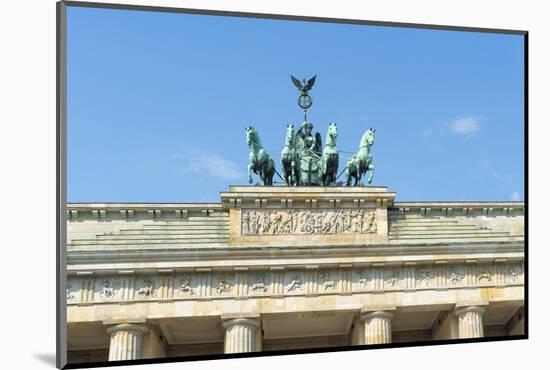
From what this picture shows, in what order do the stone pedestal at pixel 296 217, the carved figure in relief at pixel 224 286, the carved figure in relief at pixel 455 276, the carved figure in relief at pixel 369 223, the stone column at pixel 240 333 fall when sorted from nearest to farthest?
the stone column at pixel 240 333 < the carved figure in relief at pixel 224 286 < the carved figure in relief at pixel 455 276 < the stone pedestal at pixel 296 217 < the carved figure in relief at pixel 369 223

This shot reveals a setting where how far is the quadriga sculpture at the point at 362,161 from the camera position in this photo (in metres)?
17.1

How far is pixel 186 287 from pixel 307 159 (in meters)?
4.08

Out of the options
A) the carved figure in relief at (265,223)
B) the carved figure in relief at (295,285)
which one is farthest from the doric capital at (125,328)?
the carved figure in relief at (265,223)

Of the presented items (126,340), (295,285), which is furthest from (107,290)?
(295,285)

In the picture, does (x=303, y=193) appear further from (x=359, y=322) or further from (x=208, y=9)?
(x=208, y=9)

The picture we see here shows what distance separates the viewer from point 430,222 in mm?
16797

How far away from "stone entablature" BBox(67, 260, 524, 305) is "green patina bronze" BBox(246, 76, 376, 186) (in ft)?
7.13

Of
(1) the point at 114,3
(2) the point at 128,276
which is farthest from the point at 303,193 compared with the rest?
(1) the point at 114,3

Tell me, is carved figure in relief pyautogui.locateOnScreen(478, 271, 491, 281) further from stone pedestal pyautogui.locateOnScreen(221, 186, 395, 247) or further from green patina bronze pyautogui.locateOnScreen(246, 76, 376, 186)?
green patina bronze pyautogui.locateOnScreen(246, 76, 376, 186)

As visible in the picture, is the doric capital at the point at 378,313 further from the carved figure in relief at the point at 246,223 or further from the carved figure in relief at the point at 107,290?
the carved figure in relief at the point at 107,290

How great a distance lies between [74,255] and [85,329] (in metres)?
1.52

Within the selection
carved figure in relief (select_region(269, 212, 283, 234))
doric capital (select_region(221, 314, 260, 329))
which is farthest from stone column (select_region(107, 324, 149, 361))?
carved figure in relief (select_region(269, 212, 283, 234))

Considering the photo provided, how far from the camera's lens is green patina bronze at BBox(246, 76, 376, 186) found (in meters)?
16.8

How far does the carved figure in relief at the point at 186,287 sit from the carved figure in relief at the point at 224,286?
0.53 m
